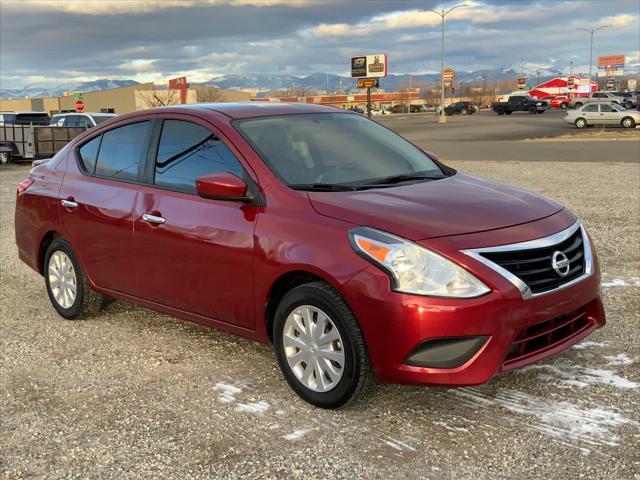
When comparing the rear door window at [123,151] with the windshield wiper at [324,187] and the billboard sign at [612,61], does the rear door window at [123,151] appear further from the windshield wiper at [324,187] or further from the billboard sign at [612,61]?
the billboard sign at [612,61]

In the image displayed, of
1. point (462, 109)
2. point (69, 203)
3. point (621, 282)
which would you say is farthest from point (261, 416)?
point (462, 109)

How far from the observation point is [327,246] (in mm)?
3531

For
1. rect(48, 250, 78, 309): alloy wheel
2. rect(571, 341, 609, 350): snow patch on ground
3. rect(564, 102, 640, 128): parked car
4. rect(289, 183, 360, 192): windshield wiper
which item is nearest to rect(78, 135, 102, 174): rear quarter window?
rect(48, 250, 78, 309): alloy wheel

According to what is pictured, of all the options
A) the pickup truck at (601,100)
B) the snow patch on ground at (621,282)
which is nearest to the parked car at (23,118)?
the snow patch on ground at (621,282)

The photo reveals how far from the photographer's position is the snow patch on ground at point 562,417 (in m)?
3.38

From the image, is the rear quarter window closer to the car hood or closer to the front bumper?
the car hood

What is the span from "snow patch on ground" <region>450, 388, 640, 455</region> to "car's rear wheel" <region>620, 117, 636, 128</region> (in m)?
37.0

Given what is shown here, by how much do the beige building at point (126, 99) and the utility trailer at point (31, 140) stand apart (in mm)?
53088

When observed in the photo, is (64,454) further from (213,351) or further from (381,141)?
(381,141)

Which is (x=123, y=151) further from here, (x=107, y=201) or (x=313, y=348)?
A: (x=313, y=348)

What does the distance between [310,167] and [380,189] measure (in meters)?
0.49

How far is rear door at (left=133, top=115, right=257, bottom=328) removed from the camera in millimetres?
4023

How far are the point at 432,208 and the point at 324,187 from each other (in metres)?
0.69

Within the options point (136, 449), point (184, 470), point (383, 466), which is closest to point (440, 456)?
point (383, 466)
